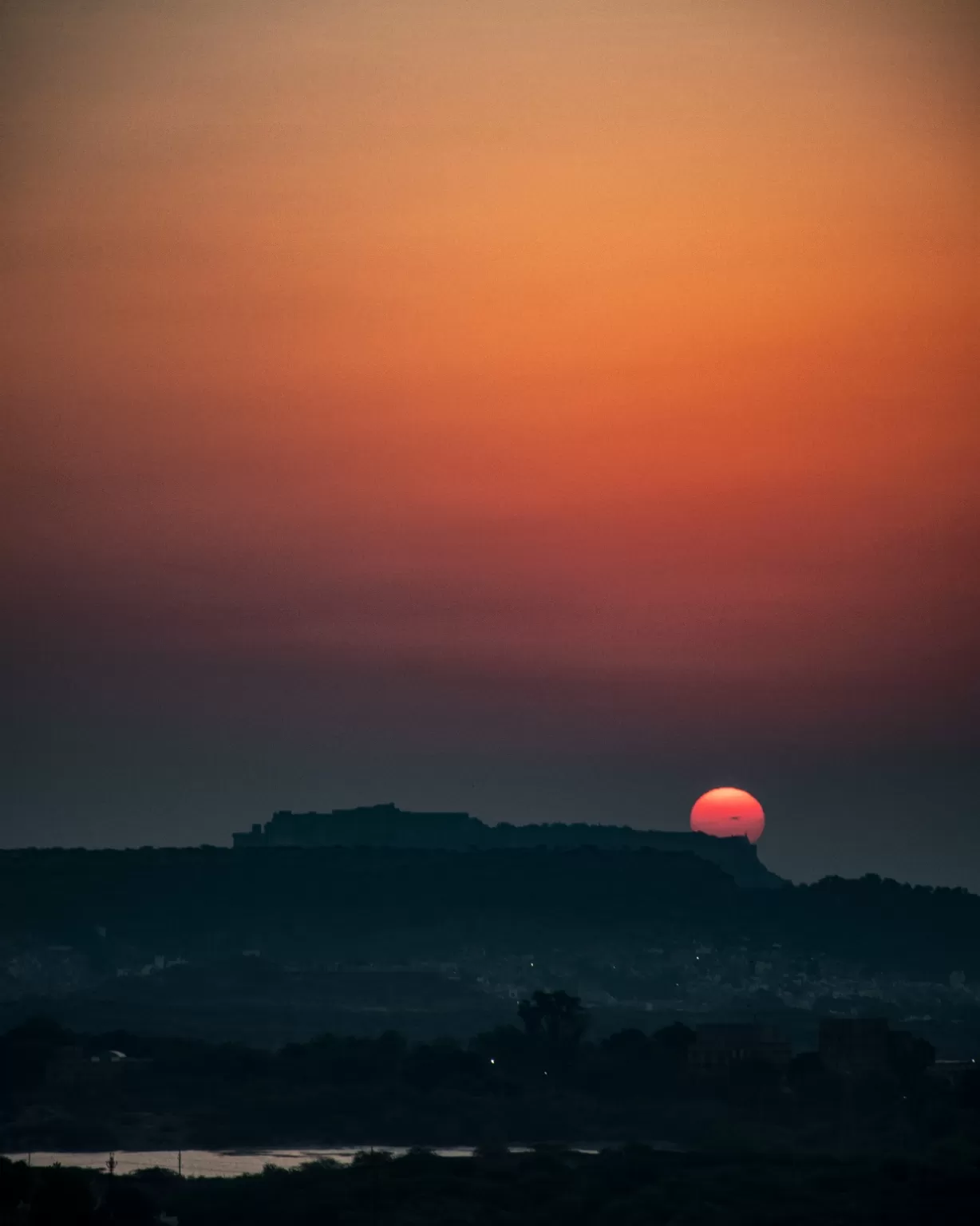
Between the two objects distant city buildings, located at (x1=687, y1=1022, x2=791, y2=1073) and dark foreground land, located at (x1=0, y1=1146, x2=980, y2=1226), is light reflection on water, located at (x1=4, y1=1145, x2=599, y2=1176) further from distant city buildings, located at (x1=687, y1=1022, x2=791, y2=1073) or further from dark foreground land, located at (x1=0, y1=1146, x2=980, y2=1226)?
distant city buildings, located at (x1=687, y1=1022, x2=791, y2=1073)

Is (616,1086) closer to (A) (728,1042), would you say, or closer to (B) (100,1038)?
(A) (728,1042)

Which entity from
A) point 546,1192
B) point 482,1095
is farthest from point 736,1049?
point 546,1192

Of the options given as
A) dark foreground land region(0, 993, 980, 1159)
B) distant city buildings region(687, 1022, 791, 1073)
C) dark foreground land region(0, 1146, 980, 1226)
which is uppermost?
distant city buildings region(687, 1022, 791, 1073)

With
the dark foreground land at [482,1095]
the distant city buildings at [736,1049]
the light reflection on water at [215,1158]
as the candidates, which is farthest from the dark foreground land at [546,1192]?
the distant city buildings at [736,1049]

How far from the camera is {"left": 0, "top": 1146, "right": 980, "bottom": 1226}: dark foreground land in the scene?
263ft

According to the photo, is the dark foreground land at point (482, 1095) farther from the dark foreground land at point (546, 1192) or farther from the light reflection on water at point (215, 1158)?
the dark foreground land at point (546, 1192)

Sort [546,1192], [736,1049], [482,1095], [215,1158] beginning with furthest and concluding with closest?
1. [736,1049]
2. [482,1095]
3. [215,1158]
4. [546,1192]

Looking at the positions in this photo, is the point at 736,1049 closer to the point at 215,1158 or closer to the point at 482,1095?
the point at 482,1095

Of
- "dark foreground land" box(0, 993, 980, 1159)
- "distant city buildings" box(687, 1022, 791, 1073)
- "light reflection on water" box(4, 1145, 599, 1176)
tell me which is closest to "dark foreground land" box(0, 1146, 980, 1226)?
"light reflection on water" box(4, 1145, 599, 1176)

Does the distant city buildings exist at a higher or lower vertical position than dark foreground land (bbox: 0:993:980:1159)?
higher

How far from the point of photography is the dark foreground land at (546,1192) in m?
80.2

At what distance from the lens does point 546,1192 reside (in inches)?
3359

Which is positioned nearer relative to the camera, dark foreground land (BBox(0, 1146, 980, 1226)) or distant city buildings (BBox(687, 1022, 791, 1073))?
dark foreground land (BBox(0, 1146, 980, 1226))

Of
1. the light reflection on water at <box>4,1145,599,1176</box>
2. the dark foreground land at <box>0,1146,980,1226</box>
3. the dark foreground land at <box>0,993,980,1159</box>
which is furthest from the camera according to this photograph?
the dark foreground land at <box>0,993,980,1159</box>
